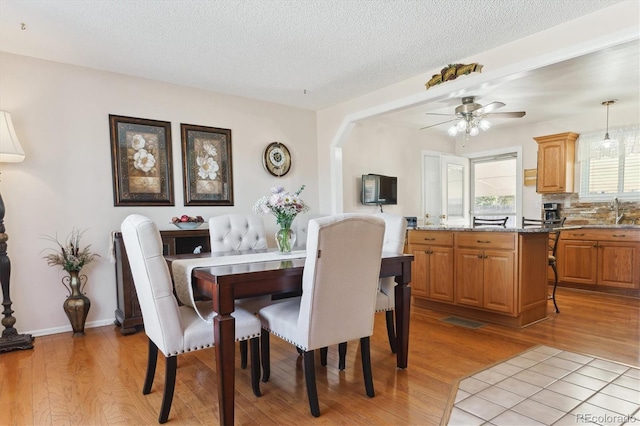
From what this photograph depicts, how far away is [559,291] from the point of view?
4.80 metres

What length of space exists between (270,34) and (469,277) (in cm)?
285

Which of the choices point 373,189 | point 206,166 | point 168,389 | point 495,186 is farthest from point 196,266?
point 495,186

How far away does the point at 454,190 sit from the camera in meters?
6.62

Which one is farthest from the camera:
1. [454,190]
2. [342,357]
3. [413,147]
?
[454,190]

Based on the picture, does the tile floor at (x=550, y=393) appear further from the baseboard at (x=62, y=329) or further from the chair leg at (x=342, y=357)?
the baseboard at (x=62, y=329)

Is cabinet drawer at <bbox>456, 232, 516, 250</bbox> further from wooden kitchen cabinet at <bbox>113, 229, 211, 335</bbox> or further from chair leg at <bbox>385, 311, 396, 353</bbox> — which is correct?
wooden kitchen cabinet at <bbox>113, 229, 211, 335</bbox>

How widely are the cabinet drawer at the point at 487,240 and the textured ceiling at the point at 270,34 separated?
167cm

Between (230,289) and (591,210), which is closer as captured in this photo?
(230,289)

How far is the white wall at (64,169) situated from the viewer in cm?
319

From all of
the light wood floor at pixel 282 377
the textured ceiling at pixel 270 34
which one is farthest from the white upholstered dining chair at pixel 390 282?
the textured ceiling at pixel 270 34

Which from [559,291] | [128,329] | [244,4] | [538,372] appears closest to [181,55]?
[244,4]

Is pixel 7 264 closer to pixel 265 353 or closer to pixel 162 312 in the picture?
pixel 162 312

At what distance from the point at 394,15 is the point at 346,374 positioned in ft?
8.37

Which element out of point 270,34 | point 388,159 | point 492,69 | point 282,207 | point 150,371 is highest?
point 270,34
